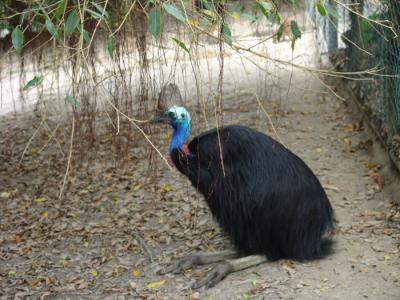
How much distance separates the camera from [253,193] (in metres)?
3.67

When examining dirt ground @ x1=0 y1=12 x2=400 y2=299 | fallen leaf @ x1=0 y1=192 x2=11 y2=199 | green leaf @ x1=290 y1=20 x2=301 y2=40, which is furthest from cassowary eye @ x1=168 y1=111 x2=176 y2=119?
fallen leaf @ x1=0 y1=192 x2=11 y2=199

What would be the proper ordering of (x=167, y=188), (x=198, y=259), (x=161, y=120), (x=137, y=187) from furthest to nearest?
(x=137, y=187), (x=167, y=188), (x=198, y=259), (x=161, y=120)

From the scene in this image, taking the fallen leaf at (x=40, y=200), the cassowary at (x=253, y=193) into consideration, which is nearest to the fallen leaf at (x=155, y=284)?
the cassowary at (x=253, y=193)

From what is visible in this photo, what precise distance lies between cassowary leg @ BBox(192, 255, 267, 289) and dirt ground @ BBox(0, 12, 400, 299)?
0.12 ft

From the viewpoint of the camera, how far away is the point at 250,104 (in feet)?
20.9

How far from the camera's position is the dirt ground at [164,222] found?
3602mm

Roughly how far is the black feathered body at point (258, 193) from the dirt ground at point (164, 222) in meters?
0.15

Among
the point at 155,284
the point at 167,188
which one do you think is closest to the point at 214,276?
the point at 155,284

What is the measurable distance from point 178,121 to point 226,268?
2.82ft

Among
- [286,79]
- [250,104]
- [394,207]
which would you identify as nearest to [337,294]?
[394,207]

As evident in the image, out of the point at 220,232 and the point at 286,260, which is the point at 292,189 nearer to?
the point at 286,260

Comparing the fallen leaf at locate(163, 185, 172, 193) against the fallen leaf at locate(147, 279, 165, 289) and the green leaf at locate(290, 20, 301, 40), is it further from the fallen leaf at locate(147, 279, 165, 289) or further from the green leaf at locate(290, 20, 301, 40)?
the green leaf at locate(290, 20, 301, 40)

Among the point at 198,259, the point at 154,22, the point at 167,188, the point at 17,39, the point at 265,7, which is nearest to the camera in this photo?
the point at 154,22

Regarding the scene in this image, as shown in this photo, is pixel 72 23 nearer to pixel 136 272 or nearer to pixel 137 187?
pixel 136 272
